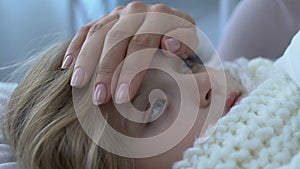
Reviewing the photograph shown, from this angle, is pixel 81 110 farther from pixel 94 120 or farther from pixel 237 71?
pixel 237 71

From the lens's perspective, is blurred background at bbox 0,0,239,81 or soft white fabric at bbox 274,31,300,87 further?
blurred background at bbox 0,0,239,81

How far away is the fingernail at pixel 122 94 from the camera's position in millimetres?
556

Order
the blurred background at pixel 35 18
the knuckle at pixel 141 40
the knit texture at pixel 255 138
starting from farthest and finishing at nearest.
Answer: the blurred background at pixel 35 18 → the knuckle at pixel 141 40 → the knit texture at pixel 255 138

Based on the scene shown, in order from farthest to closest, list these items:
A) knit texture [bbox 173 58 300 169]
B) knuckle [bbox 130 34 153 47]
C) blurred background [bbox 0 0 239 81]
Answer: blurred background [bbox 0 0 239 81] < knuckle [bbox 130 34 153 47] < knit texture [bbox 173 58 300 169]

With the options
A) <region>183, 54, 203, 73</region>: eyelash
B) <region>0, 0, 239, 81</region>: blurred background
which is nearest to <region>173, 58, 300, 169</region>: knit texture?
<region>183, 54, 203, 73</region>: eyelash

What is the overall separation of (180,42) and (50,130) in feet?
0.74

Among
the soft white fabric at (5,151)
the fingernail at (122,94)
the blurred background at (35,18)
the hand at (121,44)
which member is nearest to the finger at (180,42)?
the hand at (121,44)

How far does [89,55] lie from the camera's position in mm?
596

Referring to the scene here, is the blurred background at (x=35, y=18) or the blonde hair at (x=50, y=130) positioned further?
the blurred background at (x=35, y=18)

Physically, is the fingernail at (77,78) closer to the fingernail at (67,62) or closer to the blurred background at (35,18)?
the fingernail at (67,62)

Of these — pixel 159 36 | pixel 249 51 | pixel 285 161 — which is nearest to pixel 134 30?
pixel 159 36

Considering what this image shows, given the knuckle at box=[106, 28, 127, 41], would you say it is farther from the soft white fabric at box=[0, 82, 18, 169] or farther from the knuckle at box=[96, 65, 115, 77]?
the soft white fabric at box=[0, 82, 18, 169]

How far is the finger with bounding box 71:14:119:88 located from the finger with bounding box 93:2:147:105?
1 cm

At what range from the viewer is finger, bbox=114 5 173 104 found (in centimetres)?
56
